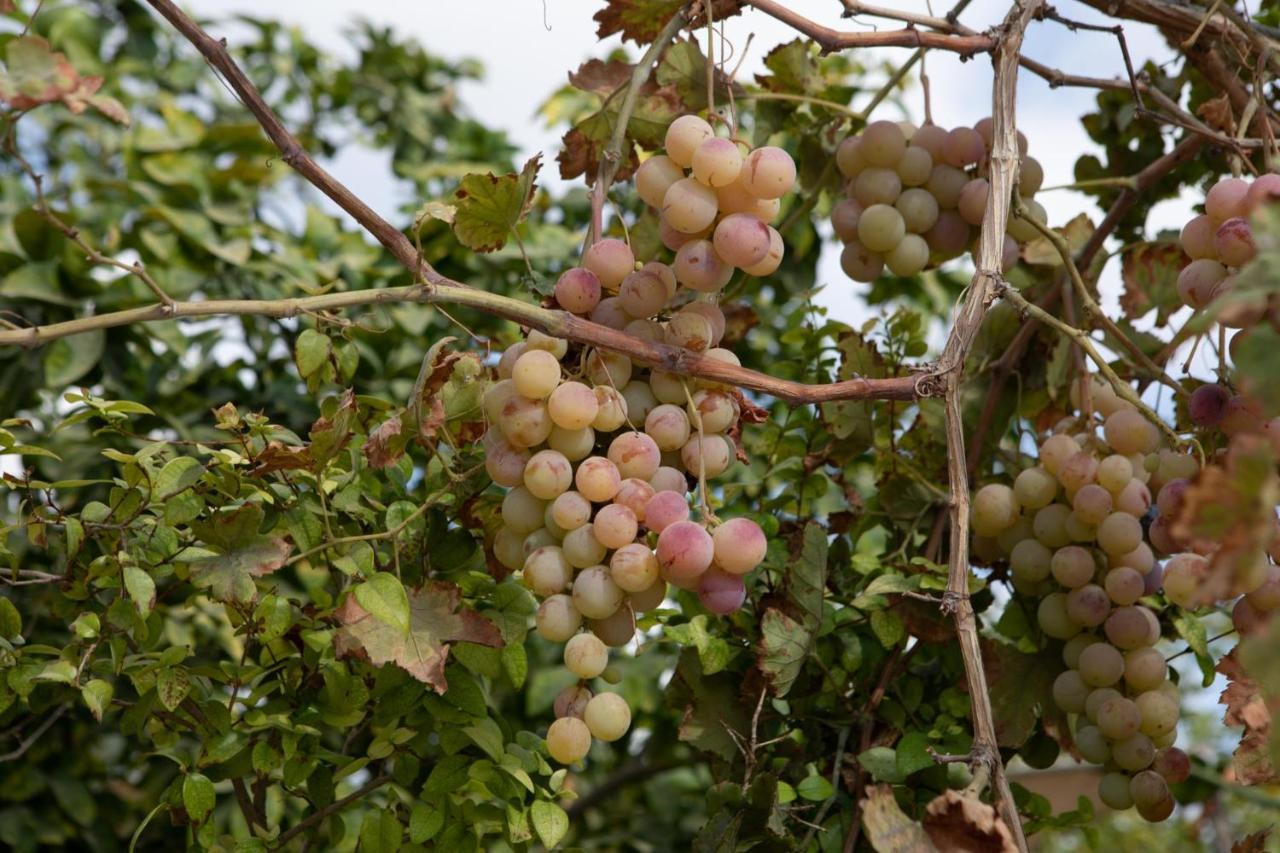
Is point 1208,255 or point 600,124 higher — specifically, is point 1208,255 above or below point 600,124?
below

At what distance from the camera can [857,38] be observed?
30.4 inches

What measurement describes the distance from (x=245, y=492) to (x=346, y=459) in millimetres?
66

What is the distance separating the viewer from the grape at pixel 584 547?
2.15ft

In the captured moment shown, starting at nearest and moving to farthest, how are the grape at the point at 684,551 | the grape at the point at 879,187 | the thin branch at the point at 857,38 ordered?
the grape at the point at 684,551, the thin branch at the point at 857,38, the grape at the point at 879,187

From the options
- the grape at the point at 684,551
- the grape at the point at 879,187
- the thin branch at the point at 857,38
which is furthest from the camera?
the grape at the point at 879,187

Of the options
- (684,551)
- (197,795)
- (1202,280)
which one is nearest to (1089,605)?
(1202,280)

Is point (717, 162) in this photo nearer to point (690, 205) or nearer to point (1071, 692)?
point (690, 205)

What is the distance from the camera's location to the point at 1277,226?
0.40 meters

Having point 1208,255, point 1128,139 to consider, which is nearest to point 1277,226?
point 1208,255

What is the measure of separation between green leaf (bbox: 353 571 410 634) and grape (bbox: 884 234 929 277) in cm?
42

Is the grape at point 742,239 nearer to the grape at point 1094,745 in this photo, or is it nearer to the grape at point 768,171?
the grape at point 768,171

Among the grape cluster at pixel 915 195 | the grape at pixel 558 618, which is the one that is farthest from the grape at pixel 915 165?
the grape at pixel 558 618

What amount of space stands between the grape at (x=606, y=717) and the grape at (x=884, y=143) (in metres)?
0.44

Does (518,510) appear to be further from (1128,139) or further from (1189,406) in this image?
(1128,139)
